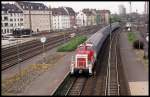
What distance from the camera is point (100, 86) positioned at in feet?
86.6

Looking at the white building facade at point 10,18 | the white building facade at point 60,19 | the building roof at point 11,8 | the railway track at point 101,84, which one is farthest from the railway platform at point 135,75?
the white building facade at point 60,19

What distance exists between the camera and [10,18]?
9556cm

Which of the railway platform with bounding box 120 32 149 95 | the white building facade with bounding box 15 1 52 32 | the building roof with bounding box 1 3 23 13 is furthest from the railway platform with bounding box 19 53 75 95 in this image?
the building roof with bounding box 1 3 23 13

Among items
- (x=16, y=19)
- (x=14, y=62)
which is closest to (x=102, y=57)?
(x=14, y=62)

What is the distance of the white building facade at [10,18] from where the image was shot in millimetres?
93312

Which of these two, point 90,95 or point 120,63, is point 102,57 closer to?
point 120,63

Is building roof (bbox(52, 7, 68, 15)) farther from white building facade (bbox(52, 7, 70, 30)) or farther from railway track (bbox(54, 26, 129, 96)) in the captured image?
railway track (bbox(54, 26, 129, 96))

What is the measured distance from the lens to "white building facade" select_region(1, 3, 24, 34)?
306 ft

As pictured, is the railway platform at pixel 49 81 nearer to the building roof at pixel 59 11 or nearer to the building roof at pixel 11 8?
the building roof at pixel 11 8

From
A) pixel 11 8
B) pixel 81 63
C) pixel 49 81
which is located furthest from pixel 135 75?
pixel 11 8

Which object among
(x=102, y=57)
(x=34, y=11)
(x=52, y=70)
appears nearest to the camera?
(x=52, y=70)

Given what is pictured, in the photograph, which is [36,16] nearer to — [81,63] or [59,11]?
[59,11]

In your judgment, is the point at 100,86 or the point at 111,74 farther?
the point at 111,74

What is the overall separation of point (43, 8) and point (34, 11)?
27.7ft
